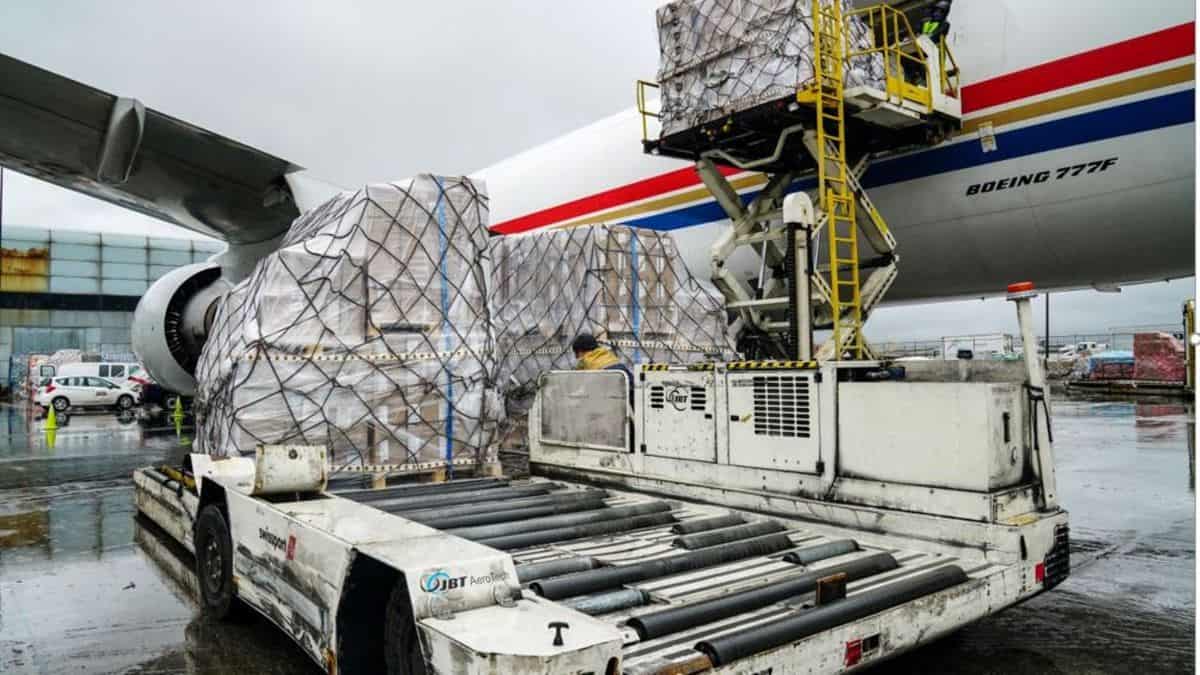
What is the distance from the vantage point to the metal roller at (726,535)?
4746 millimetres

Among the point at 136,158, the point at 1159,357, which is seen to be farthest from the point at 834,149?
the point at 1159,357

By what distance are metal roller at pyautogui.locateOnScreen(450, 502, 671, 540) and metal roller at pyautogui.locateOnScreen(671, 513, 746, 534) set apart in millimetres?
440

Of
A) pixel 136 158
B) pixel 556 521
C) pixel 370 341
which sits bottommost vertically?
pixel 556 521

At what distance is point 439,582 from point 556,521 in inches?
92.1

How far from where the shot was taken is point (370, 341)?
7.37m

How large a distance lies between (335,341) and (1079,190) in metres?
6.94

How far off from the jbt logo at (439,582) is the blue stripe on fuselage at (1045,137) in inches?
285

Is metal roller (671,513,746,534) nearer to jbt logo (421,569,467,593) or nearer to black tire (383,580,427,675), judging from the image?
black tire (383,580,427,675)

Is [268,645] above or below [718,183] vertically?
below

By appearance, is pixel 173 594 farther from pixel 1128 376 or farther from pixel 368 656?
pixel 1128 376

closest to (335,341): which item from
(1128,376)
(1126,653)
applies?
(1126,653)

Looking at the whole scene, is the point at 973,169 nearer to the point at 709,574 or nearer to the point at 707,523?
the point at 707,523

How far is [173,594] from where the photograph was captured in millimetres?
5965

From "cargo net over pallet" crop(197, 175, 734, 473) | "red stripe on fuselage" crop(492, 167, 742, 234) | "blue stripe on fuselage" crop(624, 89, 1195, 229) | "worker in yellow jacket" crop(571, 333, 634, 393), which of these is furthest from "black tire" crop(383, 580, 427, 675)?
"red stripe on fuselage" crop(492, 167, 742, 234)
